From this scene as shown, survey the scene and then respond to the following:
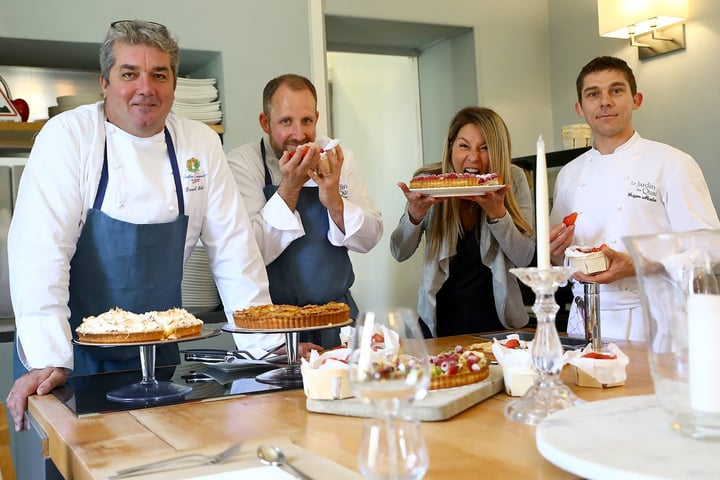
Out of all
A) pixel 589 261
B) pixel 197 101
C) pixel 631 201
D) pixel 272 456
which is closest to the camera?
pixel 272 456

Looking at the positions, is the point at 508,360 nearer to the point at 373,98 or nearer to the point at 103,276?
the point at 103,276

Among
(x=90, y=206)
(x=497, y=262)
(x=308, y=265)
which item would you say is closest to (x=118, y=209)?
(x=90, y=206)

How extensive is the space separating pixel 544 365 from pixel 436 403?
17cm

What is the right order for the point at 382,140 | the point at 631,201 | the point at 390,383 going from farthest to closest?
the point at 382,140 < the point at 631,201 < the point at 390,383

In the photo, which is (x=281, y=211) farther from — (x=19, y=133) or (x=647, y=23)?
(x=647, y=23)

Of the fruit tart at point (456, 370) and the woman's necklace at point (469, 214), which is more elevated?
the woman's necklace at point (469, 214)

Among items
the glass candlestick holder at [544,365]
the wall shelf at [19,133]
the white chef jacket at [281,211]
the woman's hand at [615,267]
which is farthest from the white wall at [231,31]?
the glass candlestick holder at [544,365]

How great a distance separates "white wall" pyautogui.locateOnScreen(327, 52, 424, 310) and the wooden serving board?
3.49 meters

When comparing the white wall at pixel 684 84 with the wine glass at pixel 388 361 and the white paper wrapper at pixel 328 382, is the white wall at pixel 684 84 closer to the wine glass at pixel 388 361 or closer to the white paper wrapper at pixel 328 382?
the white paper wrapper at pixel 328 382

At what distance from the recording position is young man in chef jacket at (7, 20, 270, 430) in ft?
6.16

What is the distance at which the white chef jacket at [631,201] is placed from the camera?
2438 mm

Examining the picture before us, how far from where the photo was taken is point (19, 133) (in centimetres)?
352

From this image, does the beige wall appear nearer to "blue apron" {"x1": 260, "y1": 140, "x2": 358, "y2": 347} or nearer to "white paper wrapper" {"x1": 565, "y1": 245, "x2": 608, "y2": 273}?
"blue apron" {"x1": 260, "y1": 140, "x2": 358, "y2": 347}

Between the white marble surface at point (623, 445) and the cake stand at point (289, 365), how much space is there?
0.67m
